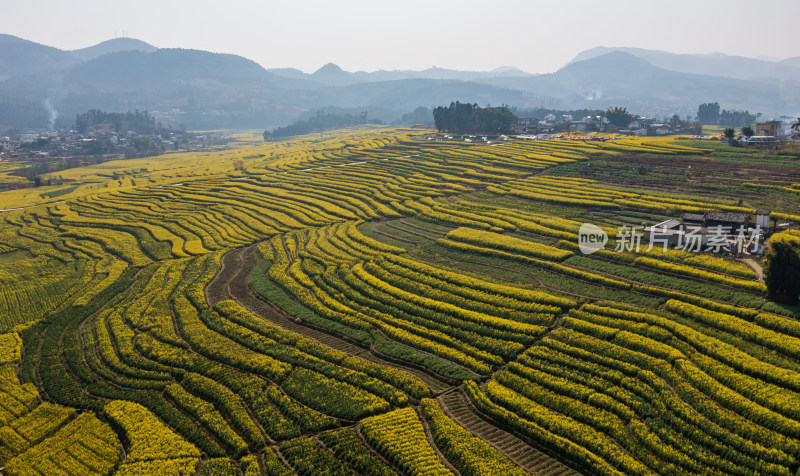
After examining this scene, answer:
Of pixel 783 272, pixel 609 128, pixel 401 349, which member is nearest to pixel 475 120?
pixel 609 128

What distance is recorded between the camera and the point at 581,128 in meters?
154

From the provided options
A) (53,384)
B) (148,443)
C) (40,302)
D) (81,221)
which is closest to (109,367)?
(53,384)

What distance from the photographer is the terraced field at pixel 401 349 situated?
2602cm

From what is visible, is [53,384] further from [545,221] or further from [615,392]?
[545,221]

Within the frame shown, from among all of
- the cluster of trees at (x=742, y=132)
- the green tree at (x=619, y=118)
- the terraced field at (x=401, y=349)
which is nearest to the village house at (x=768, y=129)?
the cluster of trees at (x=742, y=132)

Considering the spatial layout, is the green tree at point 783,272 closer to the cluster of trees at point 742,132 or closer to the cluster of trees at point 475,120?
the cluster of trees at point 742,132

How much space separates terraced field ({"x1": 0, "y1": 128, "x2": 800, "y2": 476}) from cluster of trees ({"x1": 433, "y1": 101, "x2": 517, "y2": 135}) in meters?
77.2

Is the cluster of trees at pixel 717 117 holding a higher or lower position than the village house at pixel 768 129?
higher

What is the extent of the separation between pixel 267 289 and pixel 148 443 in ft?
72.0

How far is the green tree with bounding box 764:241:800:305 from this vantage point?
121 feet

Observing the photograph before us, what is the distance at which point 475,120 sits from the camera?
148250 millimetres

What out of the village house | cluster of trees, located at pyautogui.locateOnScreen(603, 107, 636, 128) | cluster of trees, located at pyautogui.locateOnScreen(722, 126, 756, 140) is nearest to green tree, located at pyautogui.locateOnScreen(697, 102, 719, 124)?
cluster of trees, located at pyautogui.locateOnScreen(603, 107, 636, 128)

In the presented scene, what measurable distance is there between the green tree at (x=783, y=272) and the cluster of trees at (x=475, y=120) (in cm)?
11204

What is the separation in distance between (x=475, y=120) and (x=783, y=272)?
118 meters
